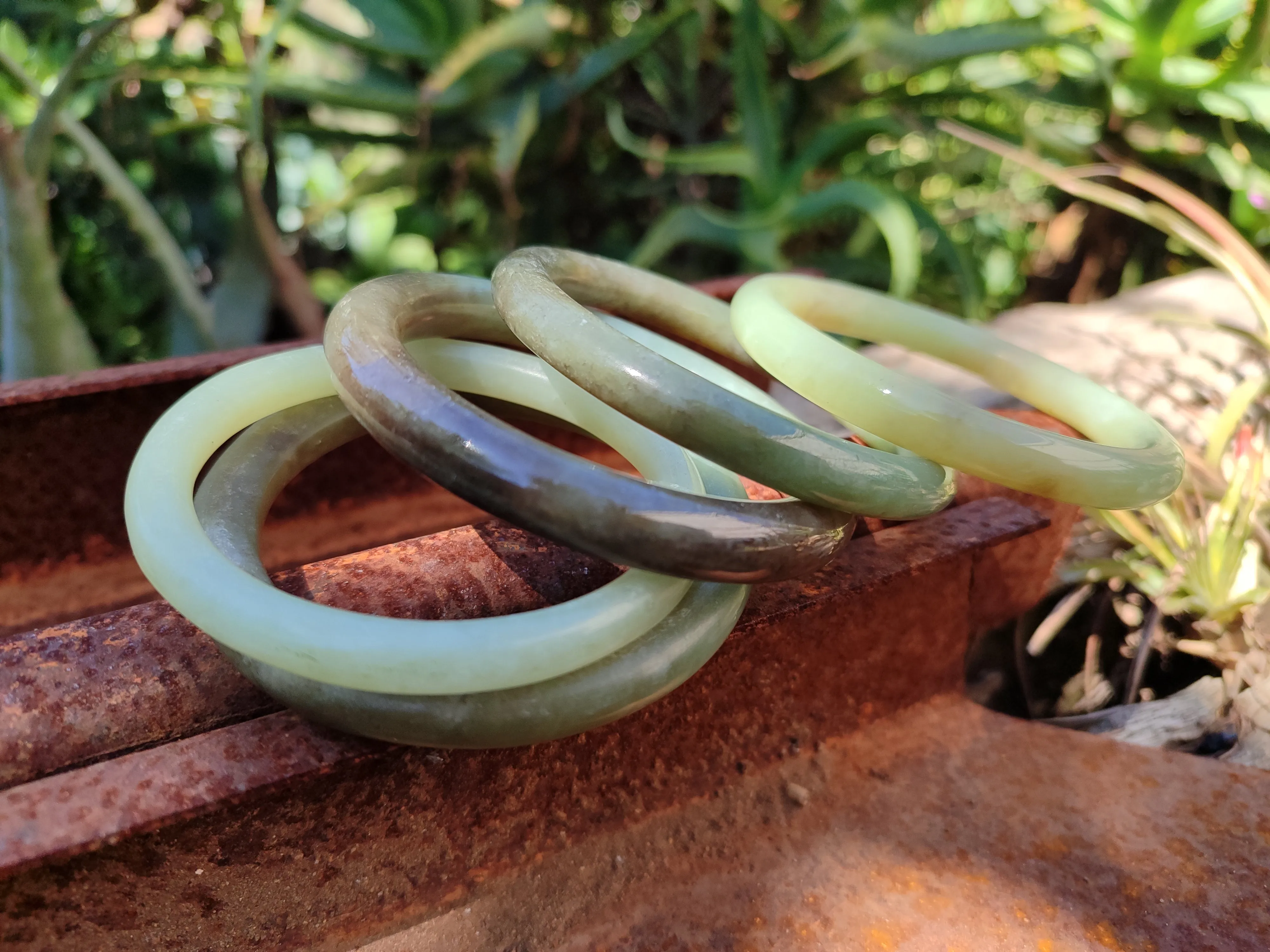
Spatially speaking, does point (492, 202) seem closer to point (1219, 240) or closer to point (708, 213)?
point (708, 213)

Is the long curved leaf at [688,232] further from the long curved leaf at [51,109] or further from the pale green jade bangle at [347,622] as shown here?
the pale green jade bangle at [347,622]

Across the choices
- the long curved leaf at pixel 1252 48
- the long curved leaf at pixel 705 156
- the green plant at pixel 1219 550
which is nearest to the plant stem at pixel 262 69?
the long curved leaf at pixel 705 156

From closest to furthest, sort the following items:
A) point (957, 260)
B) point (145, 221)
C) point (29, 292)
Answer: point (29, 292) < point (145, 221) < point (957, 260)

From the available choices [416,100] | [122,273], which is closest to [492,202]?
[416,100]

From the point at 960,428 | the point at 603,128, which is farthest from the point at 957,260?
the point at 960,428

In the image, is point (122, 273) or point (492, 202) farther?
point (492, 202)

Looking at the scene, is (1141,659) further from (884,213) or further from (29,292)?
(29,292)
